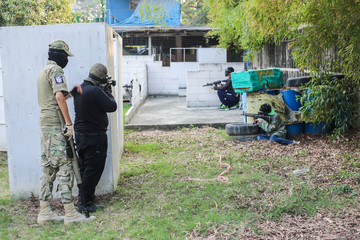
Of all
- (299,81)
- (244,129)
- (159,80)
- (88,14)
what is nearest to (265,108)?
(244,129)

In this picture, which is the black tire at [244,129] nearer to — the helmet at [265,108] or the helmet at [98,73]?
the helmet at [265,108]

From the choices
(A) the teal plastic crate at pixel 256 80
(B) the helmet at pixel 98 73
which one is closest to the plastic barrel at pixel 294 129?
(A) the teal plastic crate at pixel 256 80

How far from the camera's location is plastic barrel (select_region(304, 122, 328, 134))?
778 centimetres

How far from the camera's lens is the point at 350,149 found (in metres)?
6.49

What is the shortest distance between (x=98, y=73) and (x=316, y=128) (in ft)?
16.8

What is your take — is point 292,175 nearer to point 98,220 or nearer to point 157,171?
point 157,171

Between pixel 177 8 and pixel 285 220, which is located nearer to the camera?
pixel 285 220

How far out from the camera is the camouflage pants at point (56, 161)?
13.5 ft

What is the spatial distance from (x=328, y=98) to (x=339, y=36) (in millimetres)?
1740

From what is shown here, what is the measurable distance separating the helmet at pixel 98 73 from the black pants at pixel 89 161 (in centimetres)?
64

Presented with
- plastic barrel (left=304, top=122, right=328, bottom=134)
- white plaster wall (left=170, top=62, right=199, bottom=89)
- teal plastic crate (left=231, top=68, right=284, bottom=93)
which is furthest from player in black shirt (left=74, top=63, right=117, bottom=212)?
white plaster wall (left=170, top=62, right=199, bottom=89)

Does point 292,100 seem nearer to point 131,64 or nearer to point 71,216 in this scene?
point 71,216

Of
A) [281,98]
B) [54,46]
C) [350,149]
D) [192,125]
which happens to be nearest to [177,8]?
[192,125]

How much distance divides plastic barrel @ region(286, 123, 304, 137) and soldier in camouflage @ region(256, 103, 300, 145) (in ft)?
1.22
